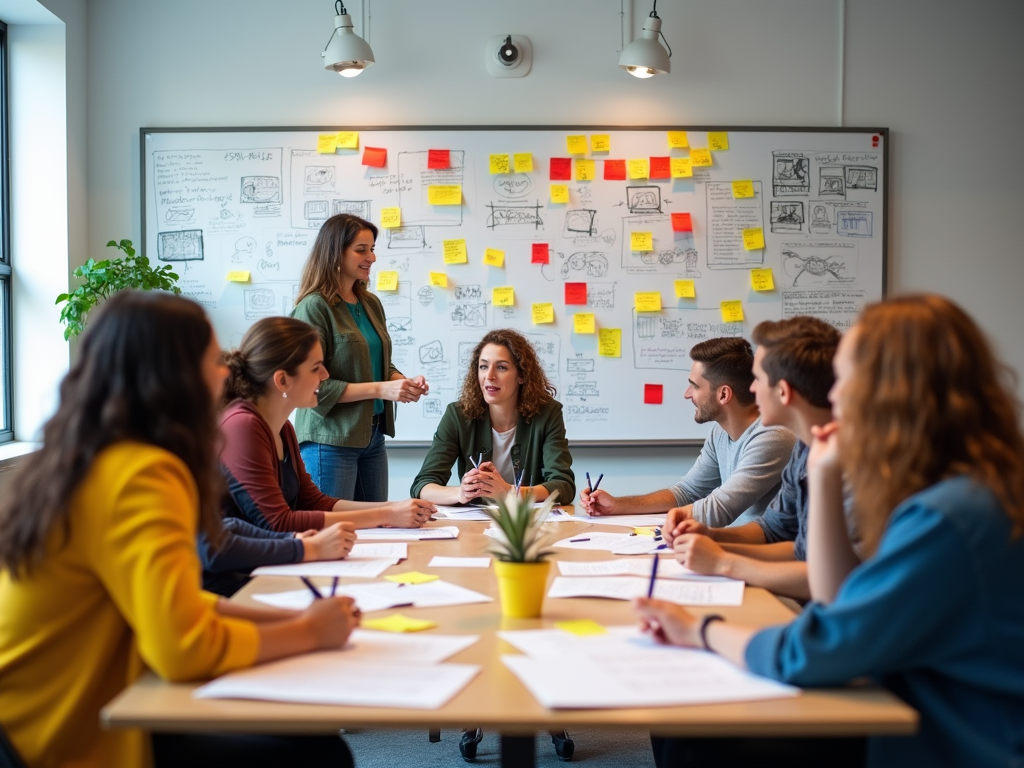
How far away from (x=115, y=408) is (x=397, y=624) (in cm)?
58

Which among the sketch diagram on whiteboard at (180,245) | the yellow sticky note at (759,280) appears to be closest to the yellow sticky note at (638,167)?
the yellow sticky note at (759,280)

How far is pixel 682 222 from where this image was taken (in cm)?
432

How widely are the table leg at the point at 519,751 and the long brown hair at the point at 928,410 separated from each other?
0.59m

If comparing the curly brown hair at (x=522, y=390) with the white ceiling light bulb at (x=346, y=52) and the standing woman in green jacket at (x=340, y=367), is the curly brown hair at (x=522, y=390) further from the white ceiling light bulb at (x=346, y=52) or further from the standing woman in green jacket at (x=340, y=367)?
the white ceiling light bulb at (x=346, y=52)

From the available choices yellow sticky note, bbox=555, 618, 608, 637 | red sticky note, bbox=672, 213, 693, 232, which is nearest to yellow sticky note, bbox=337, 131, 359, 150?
red sticky note, bbox=672, 213, 693, 232

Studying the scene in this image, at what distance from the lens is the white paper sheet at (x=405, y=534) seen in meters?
2.37

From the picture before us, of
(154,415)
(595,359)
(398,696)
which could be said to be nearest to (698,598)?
(398,696)

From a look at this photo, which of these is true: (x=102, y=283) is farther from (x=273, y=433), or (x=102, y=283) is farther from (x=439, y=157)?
(x=273, y=433)

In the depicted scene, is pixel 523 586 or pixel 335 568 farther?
pixel 335 568

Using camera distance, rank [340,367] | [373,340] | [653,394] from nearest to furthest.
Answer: [340,367], [373,340], [653,394]

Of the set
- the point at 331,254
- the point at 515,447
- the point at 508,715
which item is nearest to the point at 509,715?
the point at 508,715

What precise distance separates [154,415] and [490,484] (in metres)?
1.56

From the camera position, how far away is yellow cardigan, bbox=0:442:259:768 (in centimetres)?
124

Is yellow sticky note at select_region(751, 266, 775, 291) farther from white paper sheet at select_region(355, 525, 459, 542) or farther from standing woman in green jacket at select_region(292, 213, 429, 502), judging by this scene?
white paper sheet at select_region(355, 525, 459, 542)
